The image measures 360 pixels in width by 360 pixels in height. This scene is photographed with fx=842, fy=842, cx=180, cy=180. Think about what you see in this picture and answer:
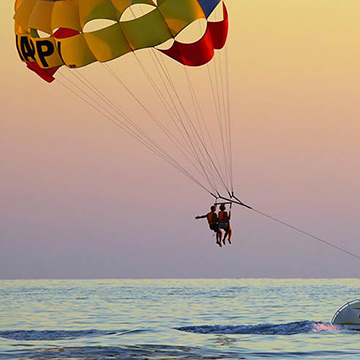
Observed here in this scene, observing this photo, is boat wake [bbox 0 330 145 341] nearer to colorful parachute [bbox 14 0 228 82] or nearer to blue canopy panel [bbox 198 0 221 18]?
colorful parachute [bbox 14 0 228 82]

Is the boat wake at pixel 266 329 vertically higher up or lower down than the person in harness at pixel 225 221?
lower down

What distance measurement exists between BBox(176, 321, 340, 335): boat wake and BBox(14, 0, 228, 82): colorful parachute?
1425 cm

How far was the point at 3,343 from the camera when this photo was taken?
3206cm

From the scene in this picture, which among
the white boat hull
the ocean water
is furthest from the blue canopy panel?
the white boat hull

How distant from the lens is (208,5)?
2562 centimetres

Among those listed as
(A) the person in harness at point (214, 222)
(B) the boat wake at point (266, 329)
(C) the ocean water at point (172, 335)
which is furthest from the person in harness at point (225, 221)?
(B) the boat wake at point (266, 329)

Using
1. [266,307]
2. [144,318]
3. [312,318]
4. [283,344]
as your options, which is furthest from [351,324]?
[266,307]

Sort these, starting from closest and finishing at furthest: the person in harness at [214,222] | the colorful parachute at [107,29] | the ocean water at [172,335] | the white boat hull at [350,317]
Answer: the colorful parachute at [107,29], the person in harness at [214,222], the ocean water at [172,335], the white boat hull at [350,317]

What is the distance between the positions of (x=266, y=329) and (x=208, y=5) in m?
17.2

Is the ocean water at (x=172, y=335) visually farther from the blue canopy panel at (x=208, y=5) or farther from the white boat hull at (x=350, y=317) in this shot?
the blue canopy panel at (x=208, y=5)

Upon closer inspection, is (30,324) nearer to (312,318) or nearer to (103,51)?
(312,318)

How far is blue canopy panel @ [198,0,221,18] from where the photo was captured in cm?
2553

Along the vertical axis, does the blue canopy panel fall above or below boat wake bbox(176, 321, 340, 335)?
above

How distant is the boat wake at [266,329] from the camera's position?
36.2 meters
